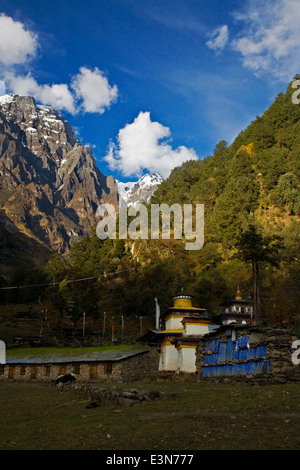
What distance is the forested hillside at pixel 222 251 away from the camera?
6103 cm

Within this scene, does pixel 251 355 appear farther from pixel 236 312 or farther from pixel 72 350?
pixel 236 312

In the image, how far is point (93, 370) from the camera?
35.5 m

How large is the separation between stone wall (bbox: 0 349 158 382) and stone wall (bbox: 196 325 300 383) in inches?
526

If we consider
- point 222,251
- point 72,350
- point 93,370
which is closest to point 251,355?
point 93,370

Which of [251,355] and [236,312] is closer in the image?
[251,355]

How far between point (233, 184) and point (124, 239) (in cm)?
3405

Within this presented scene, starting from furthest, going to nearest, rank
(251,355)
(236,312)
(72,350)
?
(236,312) → (72,350) → (251,355)

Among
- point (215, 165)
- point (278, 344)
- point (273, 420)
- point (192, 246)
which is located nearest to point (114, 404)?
point (273, 420)

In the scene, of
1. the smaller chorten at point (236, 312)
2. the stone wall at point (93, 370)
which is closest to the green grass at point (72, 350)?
the stone wall at point (93, 370)

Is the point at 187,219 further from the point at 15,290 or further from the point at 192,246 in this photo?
the point at 15,290

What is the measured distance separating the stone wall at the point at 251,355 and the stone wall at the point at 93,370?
43.9ft

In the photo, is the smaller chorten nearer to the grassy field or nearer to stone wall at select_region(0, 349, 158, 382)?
stone wall at select_region(0, 349, 158, 382)

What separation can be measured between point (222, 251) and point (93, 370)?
4434cm

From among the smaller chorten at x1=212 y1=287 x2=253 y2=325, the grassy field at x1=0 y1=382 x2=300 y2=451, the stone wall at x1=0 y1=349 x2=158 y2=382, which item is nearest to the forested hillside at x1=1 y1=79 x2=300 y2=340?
the smaller chorten at x1=212 y1=287 x2=253 y2=325
